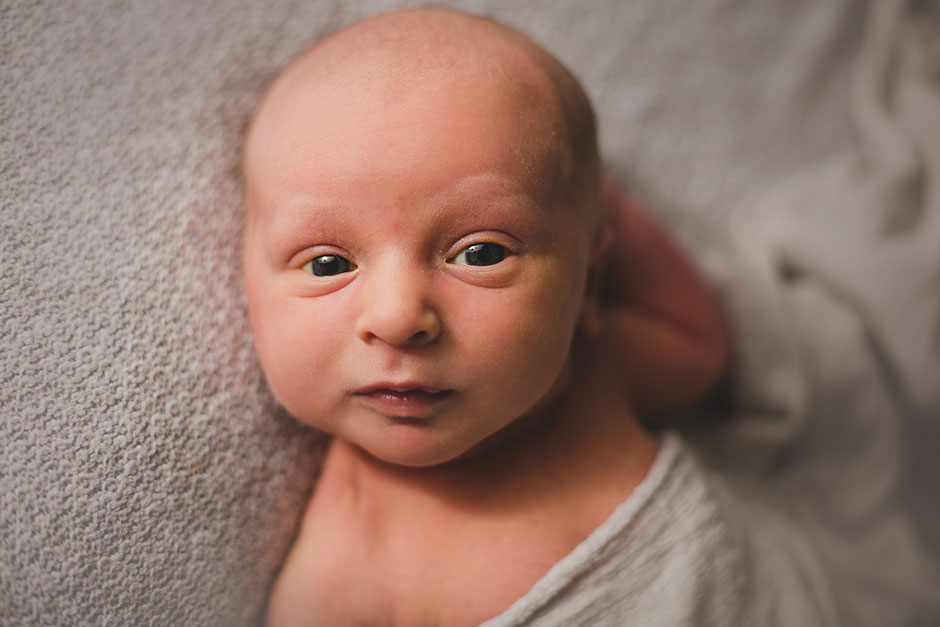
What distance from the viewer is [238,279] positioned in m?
0.81

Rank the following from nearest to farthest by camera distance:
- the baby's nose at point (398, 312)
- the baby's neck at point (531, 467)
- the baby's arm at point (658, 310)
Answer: the baby's nose at point (398, 312)
the baby's neck at point (531, 467)
the baby's arm at point (658, 310)

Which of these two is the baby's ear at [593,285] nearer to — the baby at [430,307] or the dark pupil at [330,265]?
the baby at [430,307]

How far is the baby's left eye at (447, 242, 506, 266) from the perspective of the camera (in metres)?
0.69

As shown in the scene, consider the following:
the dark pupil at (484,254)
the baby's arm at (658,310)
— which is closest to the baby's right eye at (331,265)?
the dark pupil at (484,254)

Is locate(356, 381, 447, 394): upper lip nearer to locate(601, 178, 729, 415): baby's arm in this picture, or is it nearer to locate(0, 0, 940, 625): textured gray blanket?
locate(0, 0, 940, 625): textured gray blanket

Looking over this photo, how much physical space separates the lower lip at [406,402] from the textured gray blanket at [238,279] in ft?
0.60

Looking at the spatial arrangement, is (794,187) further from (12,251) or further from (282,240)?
(12,251)

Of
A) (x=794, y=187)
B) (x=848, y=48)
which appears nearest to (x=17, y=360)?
(x=794, y=187)

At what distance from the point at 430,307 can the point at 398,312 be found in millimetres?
40

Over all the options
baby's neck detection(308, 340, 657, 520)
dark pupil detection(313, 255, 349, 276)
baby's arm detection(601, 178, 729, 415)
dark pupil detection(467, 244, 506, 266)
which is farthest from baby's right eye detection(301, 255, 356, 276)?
baby's arm detection(601, 178, 729, 415)

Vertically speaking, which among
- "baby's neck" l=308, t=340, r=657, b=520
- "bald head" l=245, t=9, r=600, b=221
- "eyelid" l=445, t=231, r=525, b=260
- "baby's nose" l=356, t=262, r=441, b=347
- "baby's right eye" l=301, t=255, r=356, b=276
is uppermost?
"bald head" l=245, t=9, r=600, b=221

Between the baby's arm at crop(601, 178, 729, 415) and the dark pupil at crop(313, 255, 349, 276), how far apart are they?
457 mm

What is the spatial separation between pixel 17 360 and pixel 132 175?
0.22 meters

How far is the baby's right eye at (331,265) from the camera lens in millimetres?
699
